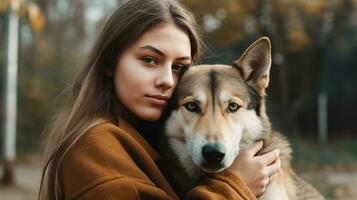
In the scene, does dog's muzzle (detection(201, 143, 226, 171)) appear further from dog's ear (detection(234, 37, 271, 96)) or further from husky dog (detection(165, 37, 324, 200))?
dog's ear (detection(234, 37, 271, 96))

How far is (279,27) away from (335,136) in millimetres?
4293

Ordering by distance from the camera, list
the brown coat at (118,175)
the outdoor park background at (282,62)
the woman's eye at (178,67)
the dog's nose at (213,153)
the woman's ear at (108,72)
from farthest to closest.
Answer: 1. the outdoor park background at (282,62)
2. the woman's eye at (178,67)
3. the woman's ear at (108,72)
4. the dog's nose at (213,153)
5. the brown coat at (118,175)

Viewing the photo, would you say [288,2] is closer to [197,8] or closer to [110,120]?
[197,8]

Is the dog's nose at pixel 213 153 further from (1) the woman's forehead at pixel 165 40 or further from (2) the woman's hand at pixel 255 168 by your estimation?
(1) the woman's forehead at pixel 165 40

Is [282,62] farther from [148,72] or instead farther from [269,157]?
[148,72]

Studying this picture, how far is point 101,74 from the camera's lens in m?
2.95

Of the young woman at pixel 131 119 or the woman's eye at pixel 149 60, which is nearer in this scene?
the young woman at pixel 131 119

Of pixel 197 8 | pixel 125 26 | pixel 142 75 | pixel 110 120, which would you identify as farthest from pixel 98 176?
pixel 197 8

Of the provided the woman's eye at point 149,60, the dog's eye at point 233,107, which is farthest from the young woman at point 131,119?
the dog's eye at point 233,107

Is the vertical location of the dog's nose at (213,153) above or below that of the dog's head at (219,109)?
below

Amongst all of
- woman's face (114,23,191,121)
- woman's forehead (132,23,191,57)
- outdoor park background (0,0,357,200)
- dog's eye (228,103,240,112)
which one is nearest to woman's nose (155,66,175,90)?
woman's face (114,23,191,121)

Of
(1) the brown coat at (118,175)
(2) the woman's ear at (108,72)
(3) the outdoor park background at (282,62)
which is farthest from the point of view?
(3) the outdoor park background at (282,62)

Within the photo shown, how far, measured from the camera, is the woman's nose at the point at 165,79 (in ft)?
9.29

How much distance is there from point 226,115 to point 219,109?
5 cm
